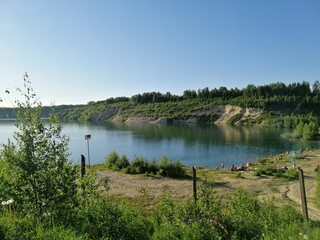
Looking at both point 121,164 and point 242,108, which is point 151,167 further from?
point 242,108

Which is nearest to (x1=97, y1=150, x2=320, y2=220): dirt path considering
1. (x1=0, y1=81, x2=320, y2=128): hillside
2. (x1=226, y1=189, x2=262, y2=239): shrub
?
(x1=226, y1=189, x2=262, y2=239): shrub

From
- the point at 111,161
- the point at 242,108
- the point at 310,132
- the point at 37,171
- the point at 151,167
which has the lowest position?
the point at 310,132

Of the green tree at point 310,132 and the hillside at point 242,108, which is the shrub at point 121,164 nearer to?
the green tree at point 310,132

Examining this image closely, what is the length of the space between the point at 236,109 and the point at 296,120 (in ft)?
155

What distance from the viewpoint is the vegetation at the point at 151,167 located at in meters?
29.0

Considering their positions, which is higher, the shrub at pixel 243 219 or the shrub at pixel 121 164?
the shrub at pixel 243 219

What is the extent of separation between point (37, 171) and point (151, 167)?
23.1 m

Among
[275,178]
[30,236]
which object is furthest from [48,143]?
[275,178]

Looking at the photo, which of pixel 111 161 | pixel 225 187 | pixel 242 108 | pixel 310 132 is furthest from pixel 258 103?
pixel 225 187

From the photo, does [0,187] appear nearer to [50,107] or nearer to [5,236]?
[5,236]

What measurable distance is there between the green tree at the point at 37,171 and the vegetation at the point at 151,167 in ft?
69.9

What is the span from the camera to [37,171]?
754 centimetres

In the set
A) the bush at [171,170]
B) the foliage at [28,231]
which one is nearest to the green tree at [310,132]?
the bush at [171,170]

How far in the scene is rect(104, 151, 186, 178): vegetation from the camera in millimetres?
28969
